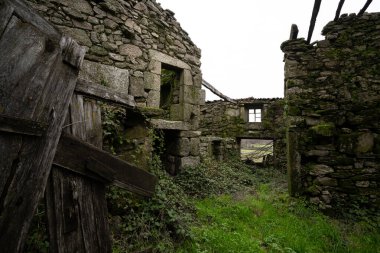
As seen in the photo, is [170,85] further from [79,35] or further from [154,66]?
[79,35]

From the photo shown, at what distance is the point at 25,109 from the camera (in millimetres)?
978

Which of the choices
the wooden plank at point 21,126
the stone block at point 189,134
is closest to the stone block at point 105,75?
the stone block at point 189,134

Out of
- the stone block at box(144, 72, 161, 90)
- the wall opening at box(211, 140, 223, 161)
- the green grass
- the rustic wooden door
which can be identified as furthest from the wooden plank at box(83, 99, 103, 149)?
the wall opening at box(211, 140, 223, 161)

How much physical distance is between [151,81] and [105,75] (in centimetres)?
138

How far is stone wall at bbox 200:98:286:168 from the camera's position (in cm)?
1080

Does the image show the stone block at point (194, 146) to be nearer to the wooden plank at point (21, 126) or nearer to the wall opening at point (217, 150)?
the wall opening at point (217, 150)

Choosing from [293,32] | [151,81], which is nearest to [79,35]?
[151,81]

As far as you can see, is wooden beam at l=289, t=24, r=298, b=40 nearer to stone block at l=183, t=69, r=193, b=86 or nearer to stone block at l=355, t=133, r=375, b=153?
stone block at l=355, t=133, r=375, b=153

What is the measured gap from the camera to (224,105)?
11945mm


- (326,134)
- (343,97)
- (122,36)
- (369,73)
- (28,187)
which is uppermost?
(122,36)

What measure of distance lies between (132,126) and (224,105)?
31.6 ft

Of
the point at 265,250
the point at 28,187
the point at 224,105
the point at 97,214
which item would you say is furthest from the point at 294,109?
the point at 224,105

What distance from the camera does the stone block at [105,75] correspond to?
12.8ft

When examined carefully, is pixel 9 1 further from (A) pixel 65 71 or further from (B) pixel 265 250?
(B) pixel 265 250
